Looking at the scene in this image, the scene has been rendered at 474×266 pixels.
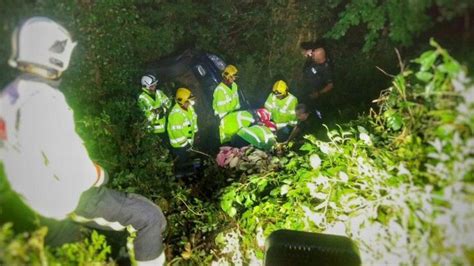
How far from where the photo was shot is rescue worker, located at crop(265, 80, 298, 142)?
7043 mm

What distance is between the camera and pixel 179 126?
623cm

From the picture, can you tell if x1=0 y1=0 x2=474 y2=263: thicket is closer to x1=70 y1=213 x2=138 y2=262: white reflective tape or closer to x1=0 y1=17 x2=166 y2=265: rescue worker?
x1=0 y1=17 x2=166 y2=265: rescue worker

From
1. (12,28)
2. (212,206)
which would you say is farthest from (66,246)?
(212,206)

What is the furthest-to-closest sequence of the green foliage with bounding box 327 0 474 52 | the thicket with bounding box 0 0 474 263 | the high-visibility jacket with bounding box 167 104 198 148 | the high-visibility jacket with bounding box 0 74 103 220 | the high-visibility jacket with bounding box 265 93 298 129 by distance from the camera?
the high-visibility jacket with bounding box 265 93 298 129 < the high-visibility jacket with bounding box 167 104 198 148 < the green foliage with bounding box 327 0 474 52 < the thicket with bounding box 0 0 474 263 < the high-visibility jacket with bounding box 0 74 103 220

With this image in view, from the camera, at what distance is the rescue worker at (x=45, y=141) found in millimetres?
2738

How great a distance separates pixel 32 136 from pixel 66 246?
82cm

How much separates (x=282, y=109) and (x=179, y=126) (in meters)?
1.90

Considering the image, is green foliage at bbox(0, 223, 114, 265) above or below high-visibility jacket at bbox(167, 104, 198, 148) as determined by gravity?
above

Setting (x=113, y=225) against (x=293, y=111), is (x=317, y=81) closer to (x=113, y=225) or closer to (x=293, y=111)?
(x=293, y=111)

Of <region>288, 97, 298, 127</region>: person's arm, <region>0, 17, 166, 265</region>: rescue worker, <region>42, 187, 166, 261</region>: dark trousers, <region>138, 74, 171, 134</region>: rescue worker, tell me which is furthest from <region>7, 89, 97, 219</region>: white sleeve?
<region>288, 97, 298, 127</region>: person's arm

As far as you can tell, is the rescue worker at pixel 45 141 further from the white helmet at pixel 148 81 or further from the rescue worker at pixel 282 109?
the rescue worker at pixel 282 109

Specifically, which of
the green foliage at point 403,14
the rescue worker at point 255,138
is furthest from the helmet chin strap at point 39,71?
the rescue worker at point 255,138

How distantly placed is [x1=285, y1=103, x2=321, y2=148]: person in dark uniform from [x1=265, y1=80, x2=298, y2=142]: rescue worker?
10 centimetres

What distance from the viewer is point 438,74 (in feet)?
9.48
